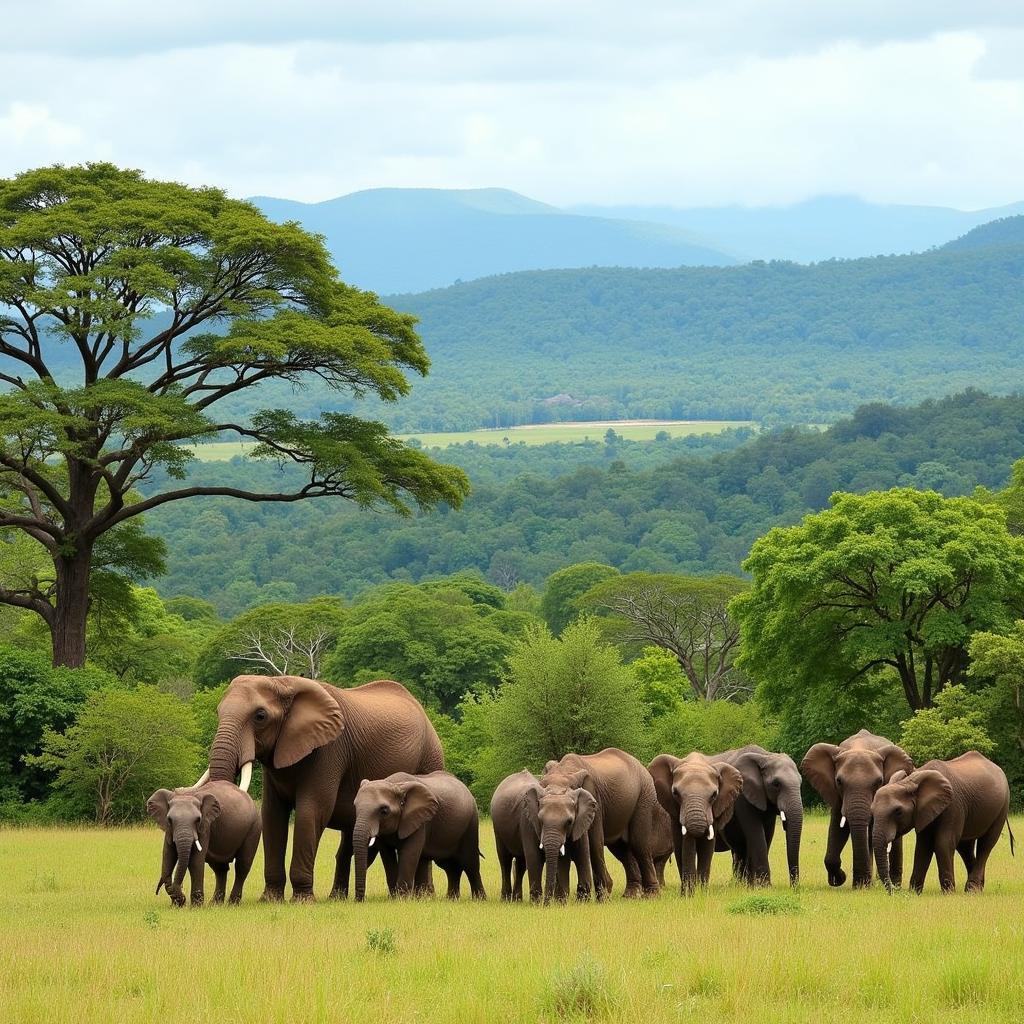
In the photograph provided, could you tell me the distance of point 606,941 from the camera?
1555cm

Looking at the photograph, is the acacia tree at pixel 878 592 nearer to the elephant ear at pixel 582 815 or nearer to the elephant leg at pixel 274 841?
the elephant ear at pixel 582 815

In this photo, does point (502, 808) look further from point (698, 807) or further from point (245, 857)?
point (245, 857)

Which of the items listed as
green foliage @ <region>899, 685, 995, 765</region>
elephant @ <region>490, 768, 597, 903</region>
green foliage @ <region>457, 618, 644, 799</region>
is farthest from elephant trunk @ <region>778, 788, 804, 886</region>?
green foliage @ <region>457, 618, 644, 799</region>

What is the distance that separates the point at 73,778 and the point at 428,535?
126823 millimetres

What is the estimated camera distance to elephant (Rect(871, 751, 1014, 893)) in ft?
71.5

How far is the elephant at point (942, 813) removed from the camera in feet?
71.5

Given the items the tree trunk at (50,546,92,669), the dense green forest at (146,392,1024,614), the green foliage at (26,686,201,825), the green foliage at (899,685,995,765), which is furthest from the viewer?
the dense green forest at (146,392,1024,614)

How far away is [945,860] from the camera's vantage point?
862 inches

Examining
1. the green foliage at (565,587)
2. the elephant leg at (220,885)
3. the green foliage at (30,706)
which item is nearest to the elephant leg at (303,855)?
the elephant leg at (220,885)

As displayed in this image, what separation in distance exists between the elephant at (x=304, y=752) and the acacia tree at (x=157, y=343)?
1673cm

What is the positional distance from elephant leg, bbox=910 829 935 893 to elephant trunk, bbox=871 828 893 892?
0.32m

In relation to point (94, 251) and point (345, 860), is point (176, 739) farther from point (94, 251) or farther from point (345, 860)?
point (345, 860)

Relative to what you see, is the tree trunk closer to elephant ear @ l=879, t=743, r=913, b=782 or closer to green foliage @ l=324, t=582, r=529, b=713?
elephant ear @ l=879, t=743, r=913, b=782

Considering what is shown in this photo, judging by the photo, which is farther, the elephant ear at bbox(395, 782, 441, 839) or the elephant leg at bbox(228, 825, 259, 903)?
the elephant leg at bbox(228, 825, 259, 903)
